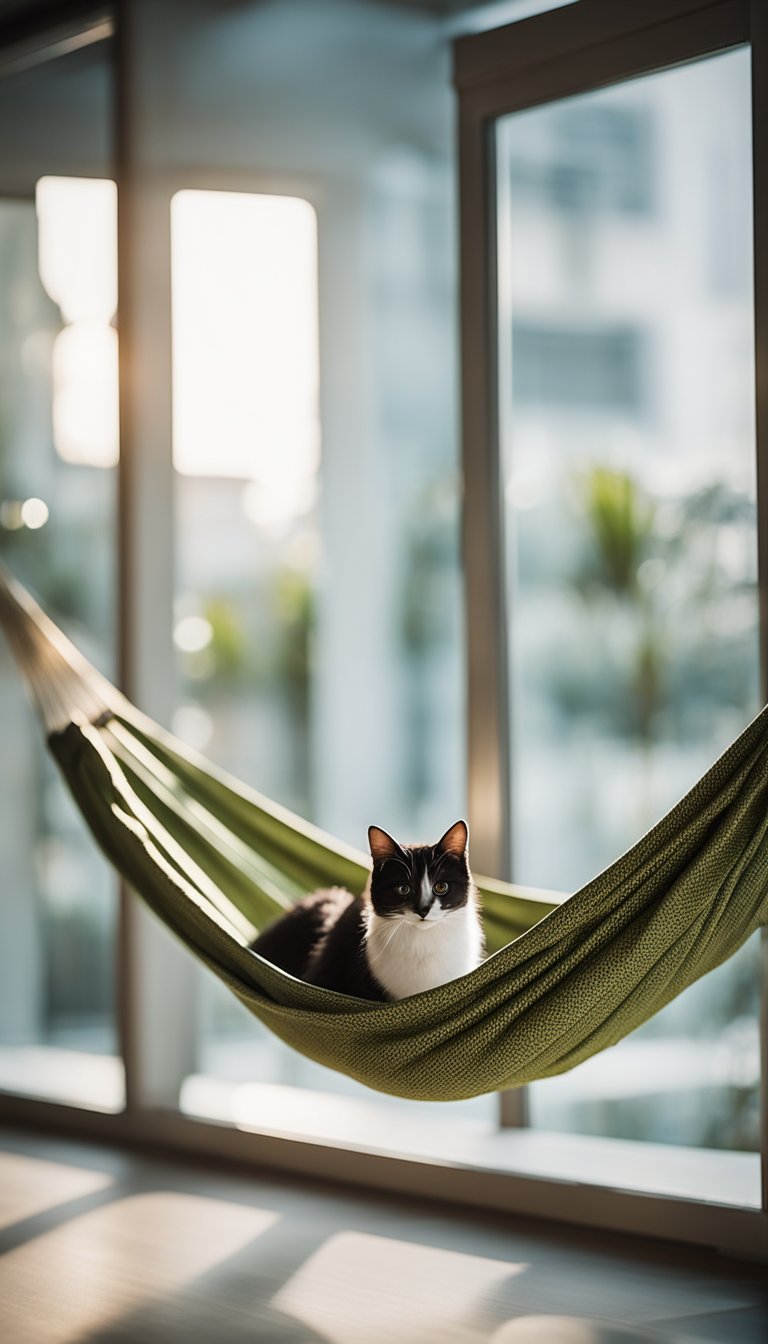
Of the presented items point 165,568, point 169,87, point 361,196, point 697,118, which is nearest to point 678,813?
point 165,568

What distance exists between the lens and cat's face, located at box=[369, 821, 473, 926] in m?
1.85

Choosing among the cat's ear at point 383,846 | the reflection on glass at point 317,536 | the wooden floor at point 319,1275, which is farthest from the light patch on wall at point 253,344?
the wooden floor at point 319,1275

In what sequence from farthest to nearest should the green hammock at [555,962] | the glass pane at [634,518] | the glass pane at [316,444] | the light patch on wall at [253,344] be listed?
the glass pane at [634,518] < the light patch on wall at [253,344] < the glass pane at [316,444] < the green hammock at [555,962]

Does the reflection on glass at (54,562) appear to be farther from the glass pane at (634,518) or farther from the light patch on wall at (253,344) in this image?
the glass pane at (634,518)

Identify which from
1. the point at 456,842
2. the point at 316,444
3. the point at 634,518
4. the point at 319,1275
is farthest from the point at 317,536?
the point at 319,1275

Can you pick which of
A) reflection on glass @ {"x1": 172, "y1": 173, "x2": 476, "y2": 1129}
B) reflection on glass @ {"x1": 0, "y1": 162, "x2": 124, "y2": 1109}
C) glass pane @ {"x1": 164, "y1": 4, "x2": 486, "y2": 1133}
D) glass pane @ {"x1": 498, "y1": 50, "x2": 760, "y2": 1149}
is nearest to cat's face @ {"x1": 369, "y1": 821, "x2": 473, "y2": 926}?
glass pane @ {"x1": 164, "y1": 4, "x2": 486, "y2": 1133}

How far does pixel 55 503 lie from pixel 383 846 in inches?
65.6

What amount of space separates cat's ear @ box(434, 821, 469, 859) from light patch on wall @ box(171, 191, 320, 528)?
67.0 inches

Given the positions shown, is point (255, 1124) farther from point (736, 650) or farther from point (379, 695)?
point (379, 695)

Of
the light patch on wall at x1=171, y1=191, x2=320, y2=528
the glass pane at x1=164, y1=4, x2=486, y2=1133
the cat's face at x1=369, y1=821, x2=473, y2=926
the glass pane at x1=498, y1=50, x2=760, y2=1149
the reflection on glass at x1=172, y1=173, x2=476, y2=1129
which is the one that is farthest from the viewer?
the glass pane at x1=498, y1=50, x2=760, y2=1149

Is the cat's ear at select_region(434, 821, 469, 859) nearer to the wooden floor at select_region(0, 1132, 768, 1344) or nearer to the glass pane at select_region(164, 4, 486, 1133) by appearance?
the wooden floor at select_region(0, 1132, 768, 1344)

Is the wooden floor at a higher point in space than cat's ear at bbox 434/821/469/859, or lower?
lower

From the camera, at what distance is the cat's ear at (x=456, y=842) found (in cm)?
187

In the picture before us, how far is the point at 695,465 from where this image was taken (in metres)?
5.12
